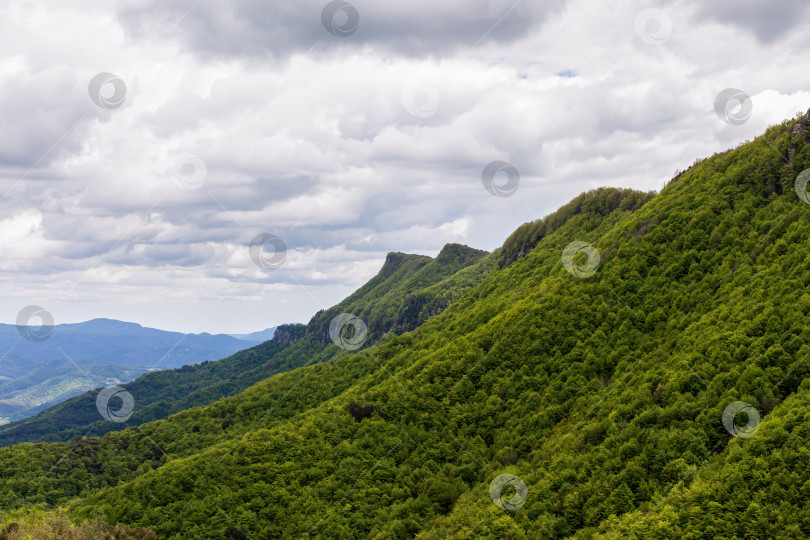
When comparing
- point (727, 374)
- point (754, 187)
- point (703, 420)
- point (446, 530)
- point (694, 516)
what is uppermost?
point (754, 187)

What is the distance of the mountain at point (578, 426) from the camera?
38.2m

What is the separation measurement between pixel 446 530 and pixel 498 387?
23.4 metres

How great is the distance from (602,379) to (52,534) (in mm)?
60004

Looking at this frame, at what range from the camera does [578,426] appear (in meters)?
52.3

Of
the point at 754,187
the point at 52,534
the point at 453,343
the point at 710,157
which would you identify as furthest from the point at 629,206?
the point at 52,534

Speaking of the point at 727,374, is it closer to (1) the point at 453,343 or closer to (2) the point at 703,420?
(2) the point at 703,420

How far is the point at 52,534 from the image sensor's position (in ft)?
153

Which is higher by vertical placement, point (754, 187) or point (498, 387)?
point (754, 187)

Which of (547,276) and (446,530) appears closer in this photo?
(446,530)

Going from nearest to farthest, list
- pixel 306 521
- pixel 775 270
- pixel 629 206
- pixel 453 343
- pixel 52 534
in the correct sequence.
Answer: pixel 52 534 → pixel 775 270 → pixel 306 521 → pixel 453 343 → pixel 629 206

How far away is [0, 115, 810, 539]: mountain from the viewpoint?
3825 cm

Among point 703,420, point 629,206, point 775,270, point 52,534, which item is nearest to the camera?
point 703,420

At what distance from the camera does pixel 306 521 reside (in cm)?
5719

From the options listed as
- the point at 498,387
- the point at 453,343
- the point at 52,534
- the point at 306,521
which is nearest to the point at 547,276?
the point at 453,343
